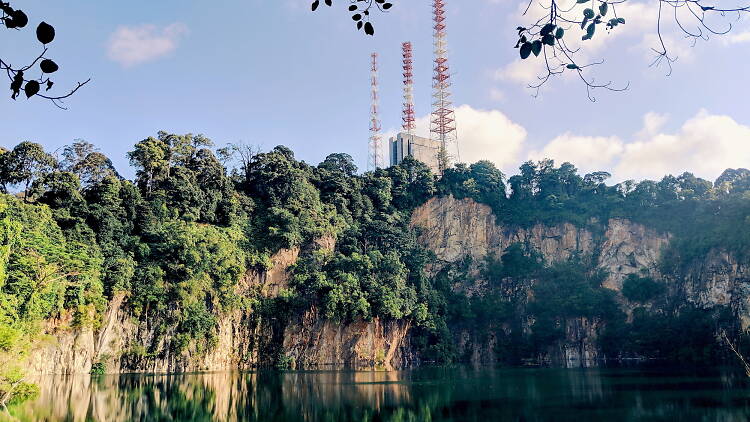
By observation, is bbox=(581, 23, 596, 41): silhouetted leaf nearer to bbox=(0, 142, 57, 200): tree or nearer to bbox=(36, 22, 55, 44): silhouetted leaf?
bbox=(36, 22, 55, 44): silhouetted leaf

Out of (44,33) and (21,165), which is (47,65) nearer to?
(44,33)

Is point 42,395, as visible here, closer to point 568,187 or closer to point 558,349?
point 558,349

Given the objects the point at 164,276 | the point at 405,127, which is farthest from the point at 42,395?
the point at 405,127

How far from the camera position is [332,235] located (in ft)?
167

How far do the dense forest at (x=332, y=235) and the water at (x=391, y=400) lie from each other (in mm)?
8280

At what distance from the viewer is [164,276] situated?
4066 cm

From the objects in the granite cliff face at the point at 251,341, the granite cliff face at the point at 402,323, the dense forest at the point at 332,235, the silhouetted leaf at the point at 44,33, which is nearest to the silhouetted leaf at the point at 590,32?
the silhouetted leaf at the point at 44,33

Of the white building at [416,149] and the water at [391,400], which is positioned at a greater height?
the white building at [416,149]

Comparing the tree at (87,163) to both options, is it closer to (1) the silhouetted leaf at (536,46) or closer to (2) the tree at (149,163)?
(2) the tree at (149,163)

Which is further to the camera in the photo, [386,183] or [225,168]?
[386,183]

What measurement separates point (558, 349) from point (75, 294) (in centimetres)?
3900

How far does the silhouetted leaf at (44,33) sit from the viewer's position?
324 centimetres

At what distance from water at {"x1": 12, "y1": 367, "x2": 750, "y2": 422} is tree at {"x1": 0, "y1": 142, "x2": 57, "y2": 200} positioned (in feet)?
51.5

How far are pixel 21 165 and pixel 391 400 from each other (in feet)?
104
